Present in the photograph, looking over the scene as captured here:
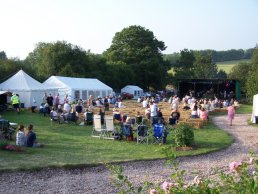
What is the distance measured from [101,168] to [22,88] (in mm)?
→ 18574

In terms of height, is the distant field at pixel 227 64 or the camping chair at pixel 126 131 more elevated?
the distant field at pixel 227 64

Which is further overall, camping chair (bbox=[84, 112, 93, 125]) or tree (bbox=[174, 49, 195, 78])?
tree (bbox=[174, 49, 195, 78])

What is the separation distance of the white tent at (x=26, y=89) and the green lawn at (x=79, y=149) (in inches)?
346

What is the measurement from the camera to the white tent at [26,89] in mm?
27234

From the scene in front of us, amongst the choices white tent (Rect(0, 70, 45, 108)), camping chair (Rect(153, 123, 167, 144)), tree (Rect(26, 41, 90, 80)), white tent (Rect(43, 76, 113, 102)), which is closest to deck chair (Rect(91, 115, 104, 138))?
camping chair (Rect(153, 123, 167, 144))

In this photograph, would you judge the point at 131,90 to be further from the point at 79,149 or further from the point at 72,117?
the point at 79,149

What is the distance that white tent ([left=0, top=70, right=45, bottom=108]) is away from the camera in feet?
89.4

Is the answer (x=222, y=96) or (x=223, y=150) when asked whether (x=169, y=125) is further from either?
(x=222, y=96)

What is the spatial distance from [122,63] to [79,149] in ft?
145

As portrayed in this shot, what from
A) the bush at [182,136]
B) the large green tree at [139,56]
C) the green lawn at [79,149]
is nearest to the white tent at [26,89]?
the green lawn at [79,149]

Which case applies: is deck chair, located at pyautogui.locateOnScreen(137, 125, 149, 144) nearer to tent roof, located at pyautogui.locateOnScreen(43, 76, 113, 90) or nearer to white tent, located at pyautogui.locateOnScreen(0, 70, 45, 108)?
white tent, located at pyautogui.locateOnScreen(0, 70, 45, 108)

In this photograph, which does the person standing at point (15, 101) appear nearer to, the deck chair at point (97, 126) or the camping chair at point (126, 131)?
the deck chair at point (97, 126)

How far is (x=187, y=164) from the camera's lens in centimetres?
1115

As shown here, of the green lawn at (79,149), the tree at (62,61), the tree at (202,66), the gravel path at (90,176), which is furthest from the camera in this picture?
the tree at (202,66)
